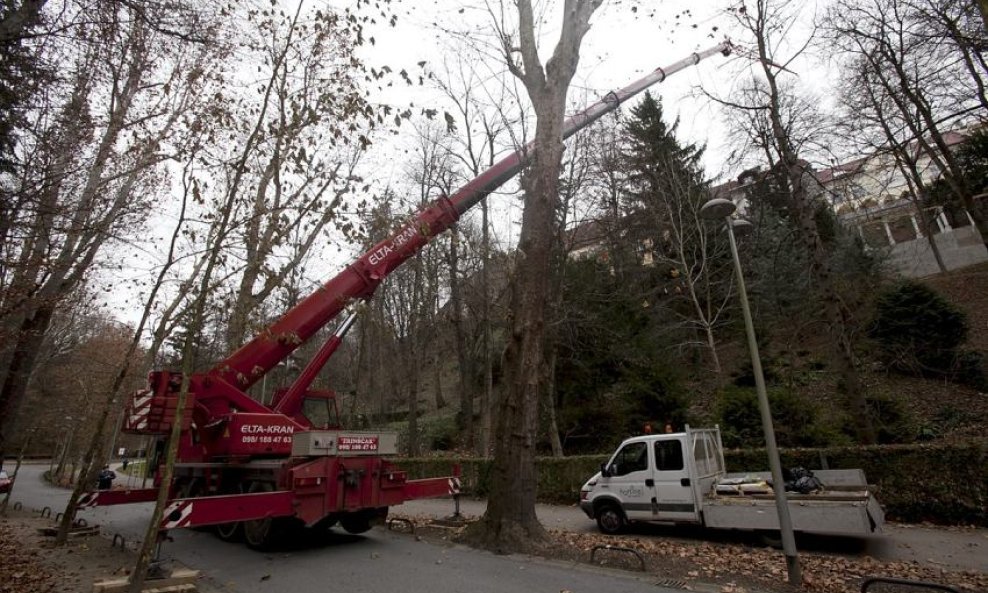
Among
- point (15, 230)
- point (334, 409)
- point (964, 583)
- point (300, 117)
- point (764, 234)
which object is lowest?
point (964, 583)

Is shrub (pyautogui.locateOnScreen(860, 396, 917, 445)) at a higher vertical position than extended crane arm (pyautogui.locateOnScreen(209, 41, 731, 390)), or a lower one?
lower

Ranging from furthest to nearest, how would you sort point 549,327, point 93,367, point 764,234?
1. point 93,367
2. point 764,234
3. point 549,327

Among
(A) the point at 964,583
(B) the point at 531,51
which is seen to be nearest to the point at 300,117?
(B) the point at 531,51

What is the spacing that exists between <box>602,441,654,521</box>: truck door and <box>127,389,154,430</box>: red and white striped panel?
893 cm

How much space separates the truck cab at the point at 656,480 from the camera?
31.1 feet

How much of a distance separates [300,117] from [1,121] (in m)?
3.71

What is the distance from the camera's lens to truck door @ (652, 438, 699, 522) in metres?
9.39

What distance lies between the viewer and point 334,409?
36.6 ft

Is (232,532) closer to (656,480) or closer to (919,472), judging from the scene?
(656,480)

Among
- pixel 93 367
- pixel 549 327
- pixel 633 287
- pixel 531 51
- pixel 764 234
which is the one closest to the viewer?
pixel 531 51

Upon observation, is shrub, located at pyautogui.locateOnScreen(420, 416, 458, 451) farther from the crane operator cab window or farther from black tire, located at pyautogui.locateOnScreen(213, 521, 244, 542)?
black tire, located at pyautogui.locateOnScreen(213, 521, 244, 542)

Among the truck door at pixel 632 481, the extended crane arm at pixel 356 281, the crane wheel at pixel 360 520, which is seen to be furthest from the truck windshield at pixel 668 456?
the extended crane arm at pixel 356 281

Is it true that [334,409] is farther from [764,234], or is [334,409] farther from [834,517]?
[764,234]

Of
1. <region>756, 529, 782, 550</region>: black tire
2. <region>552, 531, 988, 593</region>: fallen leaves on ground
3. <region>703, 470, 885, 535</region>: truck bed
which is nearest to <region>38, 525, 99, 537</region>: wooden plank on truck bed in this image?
<region>552, 531, 988, 593</region>: fallen leaves on ground
